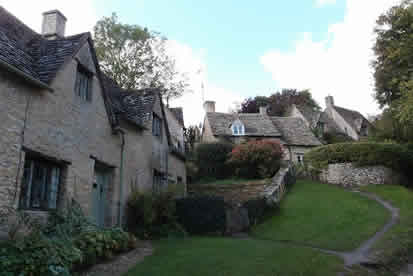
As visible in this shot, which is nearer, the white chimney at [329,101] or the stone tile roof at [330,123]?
the stone tile roof at [330,123]

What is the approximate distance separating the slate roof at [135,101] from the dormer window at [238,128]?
1931cm

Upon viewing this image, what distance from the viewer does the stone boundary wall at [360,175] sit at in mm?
26406

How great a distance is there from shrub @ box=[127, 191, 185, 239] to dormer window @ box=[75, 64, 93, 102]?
482 cm

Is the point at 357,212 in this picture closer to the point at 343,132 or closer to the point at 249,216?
the point at 249,216

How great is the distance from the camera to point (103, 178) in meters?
13.8

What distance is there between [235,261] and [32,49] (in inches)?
392

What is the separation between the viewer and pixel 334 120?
47844mm

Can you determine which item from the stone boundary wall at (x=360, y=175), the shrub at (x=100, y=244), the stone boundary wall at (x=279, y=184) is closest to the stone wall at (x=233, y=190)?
the stone boundary wall at (x=279, y=184)

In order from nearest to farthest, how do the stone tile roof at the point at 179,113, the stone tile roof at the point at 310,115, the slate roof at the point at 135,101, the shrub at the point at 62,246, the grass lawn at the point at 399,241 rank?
the shrub at the point at 62,246 < the grass lawn at the point at 399,241 < the slate roof at the point at 135,101 < the stone tile roof at the point at 179,113 < the stone tile roof at the point at 310,115

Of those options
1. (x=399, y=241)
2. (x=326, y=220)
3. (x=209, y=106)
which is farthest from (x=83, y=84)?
(x=209, y=106)

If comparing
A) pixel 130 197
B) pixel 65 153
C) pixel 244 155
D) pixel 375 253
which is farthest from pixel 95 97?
pixel 244 155

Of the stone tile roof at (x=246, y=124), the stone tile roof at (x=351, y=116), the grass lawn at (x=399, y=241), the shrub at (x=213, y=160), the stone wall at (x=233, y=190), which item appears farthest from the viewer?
the stone tile roof at (x=351, y=116)

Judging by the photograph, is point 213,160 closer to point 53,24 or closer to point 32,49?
point 53,24

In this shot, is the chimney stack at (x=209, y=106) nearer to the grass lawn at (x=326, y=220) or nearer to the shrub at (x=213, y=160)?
the shrub at (x=213, y=160)
